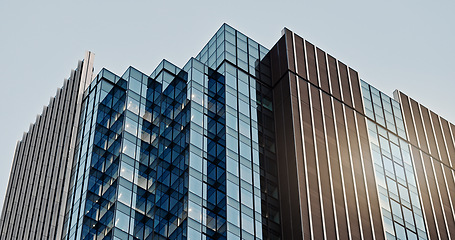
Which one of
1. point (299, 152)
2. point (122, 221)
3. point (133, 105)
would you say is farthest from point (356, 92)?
point (122, 221)

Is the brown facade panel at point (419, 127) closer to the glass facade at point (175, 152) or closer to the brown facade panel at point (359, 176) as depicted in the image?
the brown facade panel at point (359, 176)

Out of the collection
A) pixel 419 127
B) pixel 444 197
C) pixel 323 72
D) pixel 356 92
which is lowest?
pixel 444 197

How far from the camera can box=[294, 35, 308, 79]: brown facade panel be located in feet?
290

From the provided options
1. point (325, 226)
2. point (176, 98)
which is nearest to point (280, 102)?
point (176, 98)

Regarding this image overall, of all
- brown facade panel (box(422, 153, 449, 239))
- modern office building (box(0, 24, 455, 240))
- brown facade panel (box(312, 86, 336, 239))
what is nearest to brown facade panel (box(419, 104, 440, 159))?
modern office building (box(0, 24, 455, 240))

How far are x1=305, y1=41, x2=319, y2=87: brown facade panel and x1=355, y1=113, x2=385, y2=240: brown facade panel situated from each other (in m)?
6.36

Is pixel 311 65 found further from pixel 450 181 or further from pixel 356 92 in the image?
pixel 450 181

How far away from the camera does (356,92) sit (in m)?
93.2

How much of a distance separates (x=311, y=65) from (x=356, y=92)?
6.64 metres

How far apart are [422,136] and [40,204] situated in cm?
4486

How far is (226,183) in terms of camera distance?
249 feet

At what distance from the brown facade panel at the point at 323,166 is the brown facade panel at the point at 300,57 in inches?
79.8

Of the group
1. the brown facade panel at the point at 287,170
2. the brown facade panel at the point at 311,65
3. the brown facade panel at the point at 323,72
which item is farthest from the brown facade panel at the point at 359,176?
the brown facade panel at the point at 287,170

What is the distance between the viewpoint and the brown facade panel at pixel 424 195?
86125 mm
